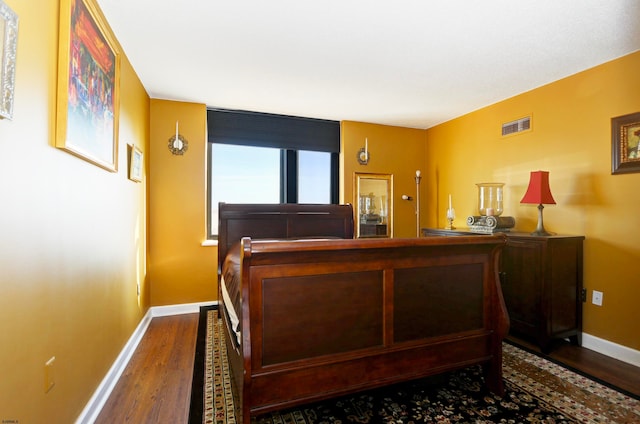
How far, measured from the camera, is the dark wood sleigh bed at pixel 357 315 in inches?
53.6

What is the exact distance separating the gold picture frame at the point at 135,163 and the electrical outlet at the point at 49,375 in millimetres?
1611

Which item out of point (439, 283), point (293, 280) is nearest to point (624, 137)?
point (439, 283)

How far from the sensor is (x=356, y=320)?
155 centimetres

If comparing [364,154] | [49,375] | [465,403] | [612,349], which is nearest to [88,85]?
[49,375]

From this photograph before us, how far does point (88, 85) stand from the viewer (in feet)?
5.46

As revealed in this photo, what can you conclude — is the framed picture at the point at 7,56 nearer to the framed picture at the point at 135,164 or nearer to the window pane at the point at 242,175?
the framed picture at the point at 135,164

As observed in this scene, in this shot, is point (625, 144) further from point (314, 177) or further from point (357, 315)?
point (314, 177)

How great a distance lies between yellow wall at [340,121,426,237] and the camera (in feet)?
A: 13.6

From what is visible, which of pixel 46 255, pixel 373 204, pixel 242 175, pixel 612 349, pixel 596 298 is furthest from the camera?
pixel 373 204

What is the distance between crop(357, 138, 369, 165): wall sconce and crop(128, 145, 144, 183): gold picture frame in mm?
2591

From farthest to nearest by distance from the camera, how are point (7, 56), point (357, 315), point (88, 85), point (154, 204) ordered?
1. point (154, 204)
2. point (88, 85)
3. point (357, 315)
4. point (7, 56)

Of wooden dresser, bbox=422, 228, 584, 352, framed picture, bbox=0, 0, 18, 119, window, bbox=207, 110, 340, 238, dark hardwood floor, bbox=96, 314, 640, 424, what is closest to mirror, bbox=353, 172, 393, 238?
window, bbox=207, 110, 340, 238

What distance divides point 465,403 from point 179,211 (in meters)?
3.12

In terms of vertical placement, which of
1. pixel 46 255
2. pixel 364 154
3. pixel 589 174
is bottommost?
pixel 46 255
